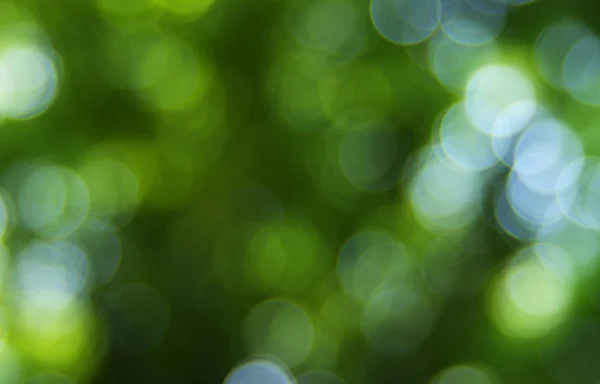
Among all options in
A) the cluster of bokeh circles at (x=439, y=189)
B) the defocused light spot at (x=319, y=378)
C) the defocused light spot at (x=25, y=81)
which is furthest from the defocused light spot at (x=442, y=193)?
the defocused light spot at (x=25, y=81)

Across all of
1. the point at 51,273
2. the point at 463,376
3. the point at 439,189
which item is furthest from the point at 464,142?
the point at 51,273

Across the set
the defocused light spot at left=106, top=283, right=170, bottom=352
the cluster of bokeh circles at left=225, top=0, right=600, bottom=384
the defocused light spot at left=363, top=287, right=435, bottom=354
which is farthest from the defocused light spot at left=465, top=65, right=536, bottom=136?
the defocused light spot at left=106, top=283, right=170, bottom=352

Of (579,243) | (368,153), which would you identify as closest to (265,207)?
(368,153)

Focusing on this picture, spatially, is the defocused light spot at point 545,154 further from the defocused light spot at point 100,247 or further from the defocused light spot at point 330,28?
the defocused light spot at point 100,247

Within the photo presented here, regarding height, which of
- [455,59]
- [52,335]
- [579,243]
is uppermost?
[52,335]

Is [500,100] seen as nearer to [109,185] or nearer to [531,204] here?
[531,204]

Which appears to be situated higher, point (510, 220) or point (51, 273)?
point (51, 273)
